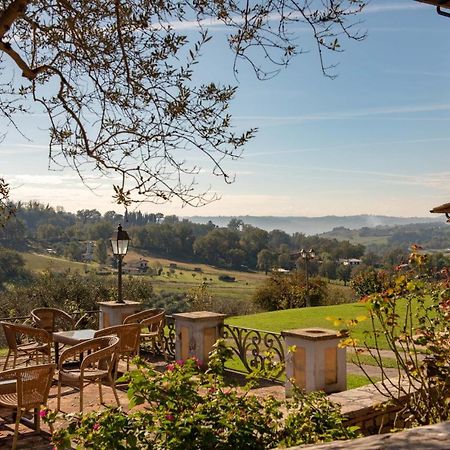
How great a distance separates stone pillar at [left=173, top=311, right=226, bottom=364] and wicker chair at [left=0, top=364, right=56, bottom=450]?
3.48m

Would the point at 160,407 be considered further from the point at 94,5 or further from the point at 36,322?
the point at 36,322

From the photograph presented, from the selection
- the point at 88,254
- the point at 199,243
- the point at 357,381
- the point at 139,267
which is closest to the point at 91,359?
the point at 357,381

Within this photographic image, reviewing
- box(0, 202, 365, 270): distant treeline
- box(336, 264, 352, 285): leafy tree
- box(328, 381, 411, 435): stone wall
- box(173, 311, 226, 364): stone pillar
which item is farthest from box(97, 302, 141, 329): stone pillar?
box(336, 264, 352, 285): leafy tree

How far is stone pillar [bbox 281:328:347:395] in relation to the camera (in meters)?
6.42

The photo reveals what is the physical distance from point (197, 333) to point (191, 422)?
553 centimetres

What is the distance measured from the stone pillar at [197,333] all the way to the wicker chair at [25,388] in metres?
3.48

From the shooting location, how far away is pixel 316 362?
6.41 m

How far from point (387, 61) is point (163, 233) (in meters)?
48.8

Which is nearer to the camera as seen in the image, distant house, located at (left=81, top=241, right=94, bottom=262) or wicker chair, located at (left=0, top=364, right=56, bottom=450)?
wicker chair, located at (left=0, top=364, right=56, bottom=450)

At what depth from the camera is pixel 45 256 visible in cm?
Result: 4300

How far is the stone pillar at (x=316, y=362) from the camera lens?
6.42 m

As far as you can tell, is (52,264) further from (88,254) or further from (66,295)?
(88,254)

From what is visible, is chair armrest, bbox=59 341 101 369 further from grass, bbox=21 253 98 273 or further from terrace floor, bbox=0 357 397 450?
grass, bbox=21 253 98 273

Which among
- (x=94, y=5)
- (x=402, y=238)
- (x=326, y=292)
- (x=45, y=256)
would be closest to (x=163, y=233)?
(x=45, y=256)
